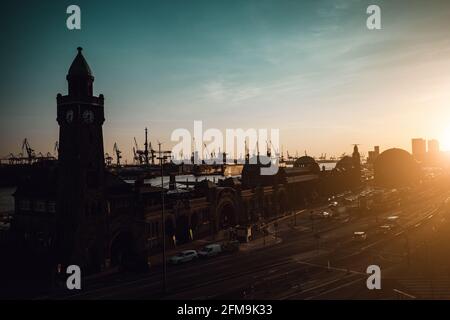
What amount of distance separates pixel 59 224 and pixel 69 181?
232 inches

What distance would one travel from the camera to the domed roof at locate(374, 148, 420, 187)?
18312 cm

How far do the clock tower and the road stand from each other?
640 centimetres

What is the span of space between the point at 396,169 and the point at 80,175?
168382 millimetres

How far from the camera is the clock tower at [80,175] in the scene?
1992 inches

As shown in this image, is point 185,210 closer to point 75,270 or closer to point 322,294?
point 75,270

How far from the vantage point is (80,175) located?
5109 cm

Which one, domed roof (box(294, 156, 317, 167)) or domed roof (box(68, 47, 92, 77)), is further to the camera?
domed roof (box(294, 156, 317, 167))

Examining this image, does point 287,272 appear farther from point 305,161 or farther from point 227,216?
point 305,161

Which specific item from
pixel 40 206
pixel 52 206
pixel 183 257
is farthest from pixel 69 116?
pixel 183 257

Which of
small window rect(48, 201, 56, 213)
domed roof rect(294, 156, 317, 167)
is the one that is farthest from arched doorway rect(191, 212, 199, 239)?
domed roof rect(294, 156, 317, 167)

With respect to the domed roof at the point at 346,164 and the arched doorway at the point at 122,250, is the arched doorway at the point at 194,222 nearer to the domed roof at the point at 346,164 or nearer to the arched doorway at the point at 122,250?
the arched doorway at the point at 122,250

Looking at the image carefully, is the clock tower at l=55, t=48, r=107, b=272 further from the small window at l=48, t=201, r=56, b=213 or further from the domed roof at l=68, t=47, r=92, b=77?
the small window at l=48, t=201, r=56, b=213

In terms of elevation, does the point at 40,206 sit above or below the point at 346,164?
below
